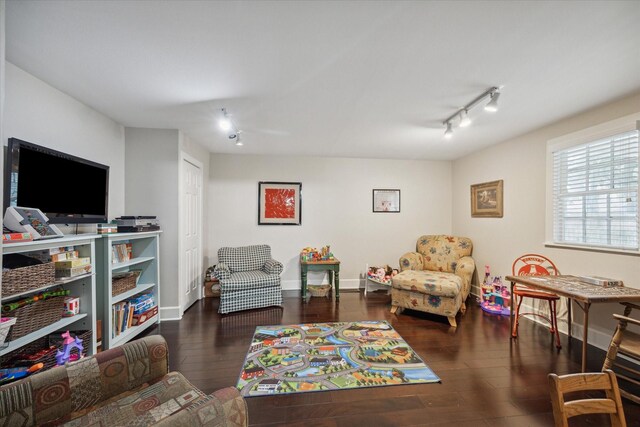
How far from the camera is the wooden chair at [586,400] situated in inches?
31.1

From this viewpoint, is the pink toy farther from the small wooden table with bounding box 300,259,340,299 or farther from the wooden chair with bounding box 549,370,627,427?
the wooden chair with bounding box 549,370,627,427

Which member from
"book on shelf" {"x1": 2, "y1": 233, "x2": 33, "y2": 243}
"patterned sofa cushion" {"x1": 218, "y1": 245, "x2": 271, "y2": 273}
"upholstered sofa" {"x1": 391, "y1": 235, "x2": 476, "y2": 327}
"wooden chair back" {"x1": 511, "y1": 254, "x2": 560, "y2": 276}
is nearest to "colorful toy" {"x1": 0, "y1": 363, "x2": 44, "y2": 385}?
"book on shelf" {"x1": 2, "y1": 233, "x2": 33, "y2": 243}

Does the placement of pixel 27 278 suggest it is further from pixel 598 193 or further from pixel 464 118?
pixel 598 193

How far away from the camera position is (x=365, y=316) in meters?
3.24

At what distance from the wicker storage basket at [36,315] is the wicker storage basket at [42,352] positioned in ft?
0.75

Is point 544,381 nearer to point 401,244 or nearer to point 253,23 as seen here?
point 401,244

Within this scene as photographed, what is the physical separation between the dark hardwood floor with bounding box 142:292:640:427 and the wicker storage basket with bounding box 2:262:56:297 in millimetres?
1128

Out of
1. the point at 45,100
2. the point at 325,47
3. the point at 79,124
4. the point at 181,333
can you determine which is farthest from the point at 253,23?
the point at 181,333

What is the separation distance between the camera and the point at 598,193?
99.3 inches

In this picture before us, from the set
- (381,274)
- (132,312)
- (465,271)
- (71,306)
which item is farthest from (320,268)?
(71,306)

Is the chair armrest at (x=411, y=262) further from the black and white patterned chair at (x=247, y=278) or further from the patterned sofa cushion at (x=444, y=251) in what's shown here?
the black and white patterned chair at (x=247, y=278)

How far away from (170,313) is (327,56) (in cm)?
324

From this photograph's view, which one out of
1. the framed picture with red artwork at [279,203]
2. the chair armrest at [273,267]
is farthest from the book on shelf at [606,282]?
the framed picture with red artwork at [279,203]

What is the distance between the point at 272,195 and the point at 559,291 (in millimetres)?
3700
